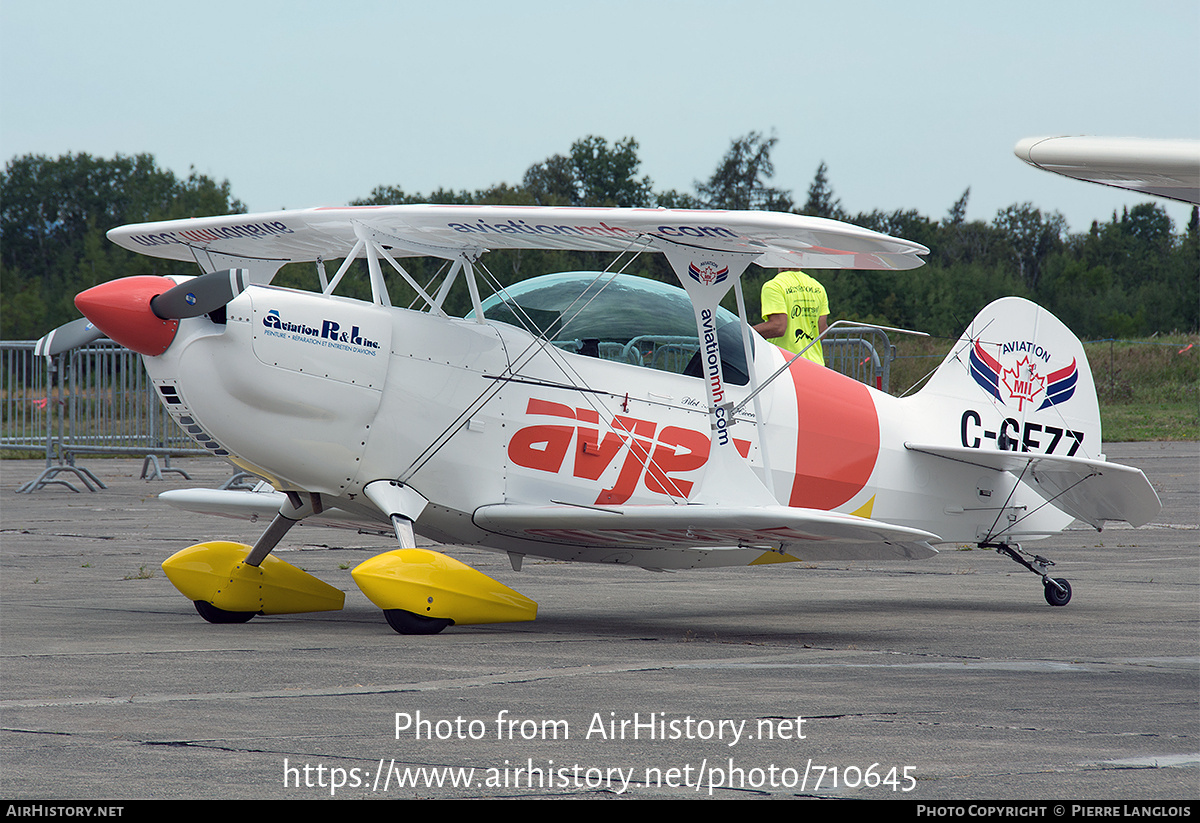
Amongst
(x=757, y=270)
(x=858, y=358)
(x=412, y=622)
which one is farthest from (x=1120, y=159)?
(x=757, y=270)

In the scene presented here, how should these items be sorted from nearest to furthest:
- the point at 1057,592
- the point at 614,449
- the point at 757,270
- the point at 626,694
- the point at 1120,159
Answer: the point at 1120,159, the point at 626,694, the point at 614,449, the point at 1057,592, the point at 757,270

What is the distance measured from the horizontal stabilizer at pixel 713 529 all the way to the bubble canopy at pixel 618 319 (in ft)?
3.55

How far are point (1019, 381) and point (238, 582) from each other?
5.75 meters

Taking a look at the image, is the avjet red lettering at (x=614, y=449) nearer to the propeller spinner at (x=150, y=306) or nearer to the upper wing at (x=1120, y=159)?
the propeller spinner at (x=150, y=306)

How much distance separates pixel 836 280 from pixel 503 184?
70.6ft

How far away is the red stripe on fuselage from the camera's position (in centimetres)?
893

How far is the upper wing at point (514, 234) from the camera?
722cm

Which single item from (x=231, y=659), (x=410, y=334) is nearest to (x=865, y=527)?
(x=410, y=334)

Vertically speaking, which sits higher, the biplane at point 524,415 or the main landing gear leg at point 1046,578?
the biplane at point 524,415

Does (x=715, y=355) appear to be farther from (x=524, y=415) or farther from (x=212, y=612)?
(x=212, y=612)

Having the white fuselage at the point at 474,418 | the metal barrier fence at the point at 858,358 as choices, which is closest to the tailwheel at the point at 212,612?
the white fuselage at the point at 474,418

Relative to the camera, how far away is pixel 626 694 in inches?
218

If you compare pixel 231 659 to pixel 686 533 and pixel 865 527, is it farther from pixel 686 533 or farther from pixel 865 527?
pixel 865 527

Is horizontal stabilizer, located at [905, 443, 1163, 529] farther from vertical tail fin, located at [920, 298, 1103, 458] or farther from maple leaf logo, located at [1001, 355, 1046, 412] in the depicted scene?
maple leaf logo, located at [1001, 355, 1046, 412]
